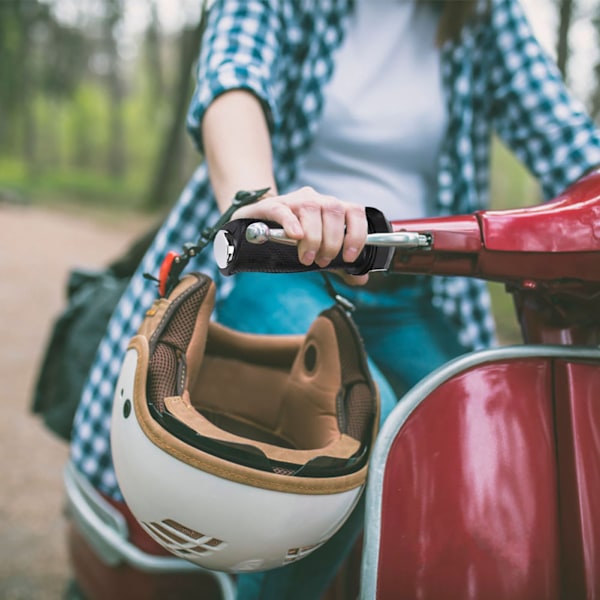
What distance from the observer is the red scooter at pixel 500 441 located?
2.04 feet

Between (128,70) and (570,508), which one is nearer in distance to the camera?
(570,508)

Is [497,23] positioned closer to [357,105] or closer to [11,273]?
[357,105]

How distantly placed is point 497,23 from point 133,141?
3151 centimetres

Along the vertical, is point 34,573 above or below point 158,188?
below

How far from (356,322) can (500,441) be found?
1.45ft

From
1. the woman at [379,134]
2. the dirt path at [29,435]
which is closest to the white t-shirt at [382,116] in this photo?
the woman at [379,134]

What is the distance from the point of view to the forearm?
825 millimetres

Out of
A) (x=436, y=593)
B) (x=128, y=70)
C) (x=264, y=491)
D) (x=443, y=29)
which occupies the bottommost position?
(x=436, y=593)

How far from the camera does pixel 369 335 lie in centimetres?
109

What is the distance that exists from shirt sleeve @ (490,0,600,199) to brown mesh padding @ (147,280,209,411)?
0.71 m

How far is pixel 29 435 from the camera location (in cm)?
290

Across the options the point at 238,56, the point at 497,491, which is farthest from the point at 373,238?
the point at 238,56

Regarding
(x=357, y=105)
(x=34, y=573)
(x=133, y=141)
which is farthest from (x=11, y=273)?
(x=133, y=141)

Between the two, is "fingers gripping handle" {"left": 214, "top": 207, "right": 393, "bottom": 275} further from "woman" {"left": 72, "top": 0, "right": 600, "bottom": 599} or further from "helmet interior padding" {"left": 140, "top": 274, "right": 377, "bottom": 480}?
"woman" {"left": 72, "top": 0, "right": 600, "bottom": 599}
